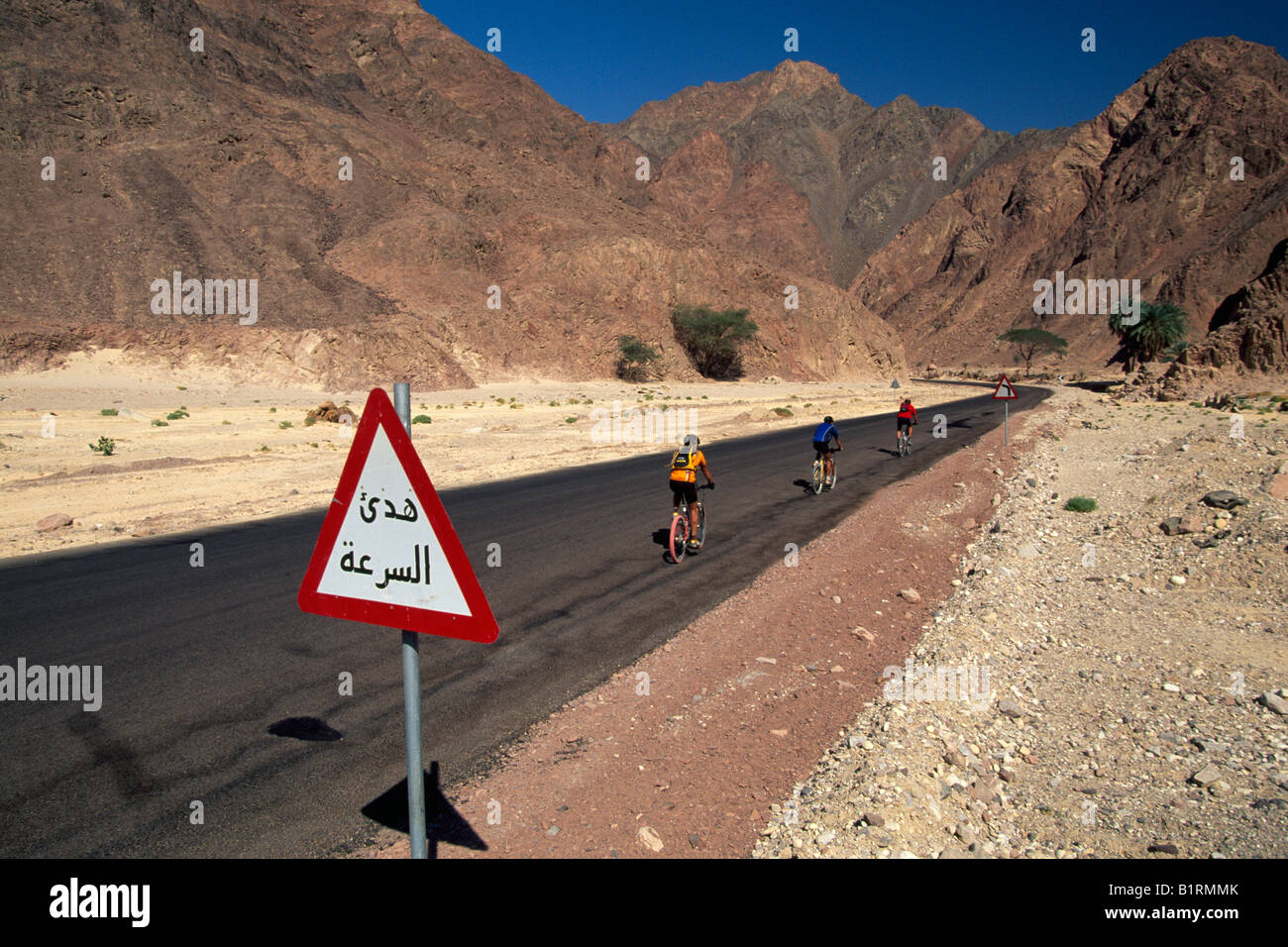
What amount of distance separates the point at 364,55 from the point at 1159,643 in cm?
10971

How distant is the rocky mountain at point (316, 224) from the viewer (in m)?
46.0

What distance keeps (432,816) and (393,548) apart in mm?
Answer: 2081

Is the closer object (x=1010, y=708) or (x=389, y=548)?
(x=389, y=548)

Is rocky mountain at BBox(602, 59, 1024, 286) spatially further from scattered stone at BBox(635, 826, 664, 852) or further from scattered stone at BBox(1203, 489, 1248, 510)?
scattered stone at BBox(635, 826, 664, 852)

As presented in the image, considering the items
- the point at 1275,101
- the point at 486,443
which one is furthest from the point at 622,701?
the point at 1275,101

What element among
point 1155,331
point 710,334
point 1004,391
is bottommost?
point 1004,391

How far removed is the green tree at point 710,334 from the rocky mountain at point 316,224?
251 centimetres

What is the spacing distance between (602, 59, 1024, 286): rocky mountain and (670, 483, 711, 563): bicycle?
133 m

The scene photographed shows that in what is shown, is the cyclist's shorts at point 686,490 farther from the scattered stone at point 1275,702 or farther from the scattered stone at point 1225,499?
the scattered stone at point 1225,499

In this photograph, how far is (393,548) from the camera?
2811 mm

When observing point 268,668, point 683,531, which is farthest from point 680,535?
point 268,668

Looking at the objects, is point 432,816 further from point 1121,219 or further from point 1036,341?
point 1121,219

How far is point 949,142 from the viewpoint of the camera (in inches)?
7013
